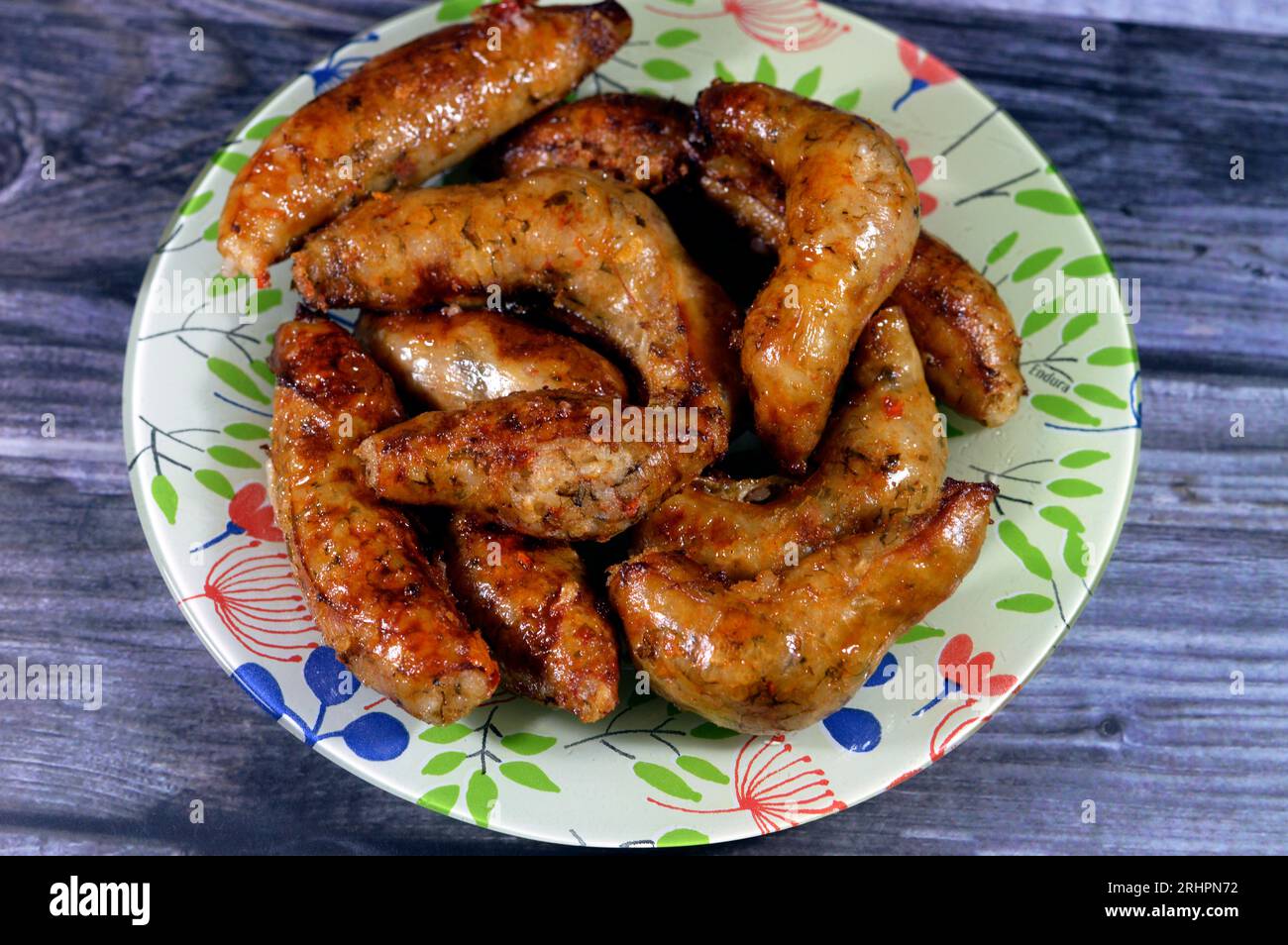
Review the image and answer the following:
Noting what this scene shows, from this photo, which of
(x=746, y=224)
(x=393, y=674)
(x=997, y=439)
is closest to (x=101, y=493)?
(x=393, y=674)

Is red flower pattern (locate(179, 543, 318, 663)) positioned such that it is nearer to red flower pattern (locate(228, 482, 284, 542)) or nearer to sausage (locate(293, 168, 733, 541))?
red flower pattern (locate(228, 482, 284, 542))

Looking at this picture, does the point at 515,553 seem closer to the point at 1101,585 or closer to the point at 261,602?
the point at 261,602

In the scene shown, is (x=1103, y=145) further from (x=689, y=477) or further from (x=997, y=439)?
(x=689, y=477)

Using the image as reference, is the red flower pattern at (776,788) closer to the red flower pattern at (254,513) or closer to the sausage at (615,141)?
the red flower pattern at (254,513)

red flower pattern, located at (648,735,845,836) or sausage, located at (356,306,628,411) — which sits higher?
sausage, located at (356,306,628,411)

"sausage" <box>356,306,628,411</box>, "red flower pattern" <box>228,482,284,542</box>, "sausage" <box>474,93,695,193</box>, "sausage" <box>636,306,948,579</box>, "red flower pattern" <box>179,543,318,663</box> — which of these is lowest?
"red flower pattern" <box>179,543,318,663</box>

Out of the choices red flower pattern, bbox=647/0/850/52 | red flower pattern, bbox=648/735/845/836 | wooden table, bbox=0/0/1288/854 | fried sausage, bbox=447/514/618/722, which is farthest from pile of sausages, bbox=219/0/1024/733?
wooden table, bbox=0/0/1288/854

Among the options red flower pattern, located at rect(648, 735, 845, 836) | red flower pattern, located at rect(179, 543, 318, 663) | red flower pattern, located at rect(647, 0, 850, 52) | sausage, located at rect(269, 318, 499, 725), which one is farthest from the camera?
red flower pattern, located at rect(647, 0, 850, 52)

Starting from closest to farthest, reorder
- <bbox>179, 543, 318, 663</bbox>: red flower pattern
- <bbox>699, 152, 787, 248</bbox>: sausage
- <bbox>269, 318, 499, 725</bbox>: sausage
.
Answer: <bbox>269, 318, 499, 725</bbox>: sausage < <bbox>179, 543, 318, 663</bbox>: red flower pattern < <bbox>699, 152, 787, 248</bbox>: sausage
